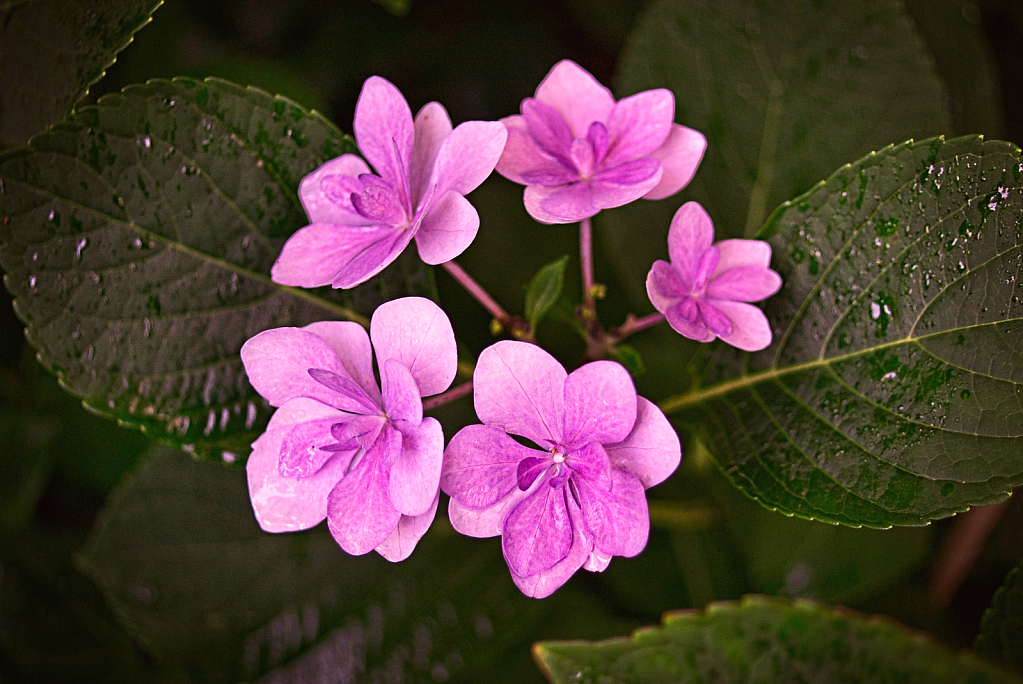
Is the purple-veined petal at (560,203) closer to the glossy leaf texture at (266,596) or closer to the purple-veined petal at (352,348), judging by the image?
the purple-veined petal at (352,348)

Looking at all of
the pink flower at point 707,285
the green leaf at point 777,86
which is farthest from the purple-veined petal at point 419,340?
the green leaf at point 777,86

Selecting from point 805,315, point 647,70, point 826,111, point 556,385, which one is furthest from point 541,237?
point 556,385

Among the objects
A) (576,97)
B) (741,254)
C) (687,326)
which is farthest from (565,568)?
(576,97)

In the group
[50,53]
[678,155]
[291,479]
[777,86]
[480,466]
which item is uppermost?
[777,86]

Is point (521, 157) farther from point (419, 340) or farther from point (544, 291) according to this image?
point (419, 340)

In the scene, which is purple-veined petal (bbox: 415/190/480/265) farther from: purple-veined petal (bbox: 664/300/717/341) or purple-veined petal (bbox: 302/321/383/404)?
purple-veined petal (bbox: 664/300/717/341)
